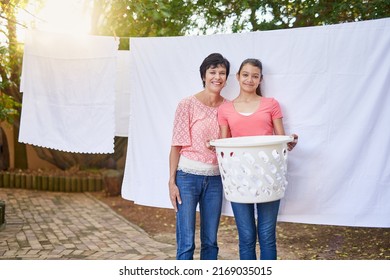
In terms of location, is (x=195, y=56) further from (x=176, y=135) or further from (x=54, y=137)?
(x=54, y=137)

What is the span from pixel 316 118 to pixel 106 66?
161 cm

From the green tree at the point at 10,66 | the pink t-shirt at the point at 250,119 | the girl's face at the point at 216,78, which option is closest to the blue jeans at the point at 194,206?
the pink t-shirt at the point at 250,119

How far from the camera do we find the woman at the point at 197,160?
2.90 meters

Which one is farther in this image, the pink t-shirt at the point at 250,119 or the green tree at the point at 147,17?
the green tree at the point at 147,17

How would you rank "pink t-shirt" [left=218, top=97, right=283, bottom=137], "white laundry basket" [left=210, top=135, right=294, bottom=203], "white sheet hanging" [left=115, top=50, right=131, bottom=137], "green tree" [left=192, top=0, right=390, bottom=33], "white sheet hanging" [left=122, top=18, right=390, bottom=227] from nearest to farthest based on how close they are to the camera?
"white laundry basket" [left=210, top=135, right=294, bottom=203] → "pink t-shirt" [left=218, top=97, right=283, bottom=137] → "white sheet hanging" [left=122, top=18, right=390, bottom=227] → "green tree" [left=192, top=0, right=390, bottom=33] → "white sheet hanging" [left=115, top=50, right=131, bottom=137]

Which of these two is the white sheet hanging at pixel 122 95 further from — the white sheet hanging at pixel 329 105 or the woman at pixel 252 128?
the woman at pixel 252 128

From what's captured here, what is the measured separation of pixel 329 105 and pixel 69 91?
6.45ft

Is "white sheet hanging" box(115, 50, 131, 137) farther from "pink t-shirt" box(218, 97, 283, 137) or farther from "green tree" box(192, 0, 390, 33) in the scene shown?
"pink t-shirt" box(218, 97, 283, 137)

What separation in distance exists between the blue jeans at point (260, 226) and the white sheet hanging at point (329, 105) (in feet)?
Answer: 1.35

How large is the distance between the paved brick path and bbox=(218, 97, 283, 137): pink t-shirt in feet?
5.61

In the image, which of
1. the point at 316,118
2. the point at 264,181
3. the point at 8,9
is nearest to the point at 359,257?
the point at 316,118

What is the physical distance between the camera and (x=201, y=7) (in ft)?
14.4

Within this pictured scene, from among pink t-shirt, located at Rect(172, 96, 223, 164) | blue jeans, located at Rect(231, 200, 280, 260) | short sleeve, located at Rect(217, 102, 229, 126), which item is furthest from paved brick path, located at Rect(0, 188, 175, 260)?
short sleeve, located at Rect(217, 102, 229, 126)

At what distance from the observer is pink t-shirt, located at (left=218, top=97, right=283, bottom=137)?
2852 millimetres
